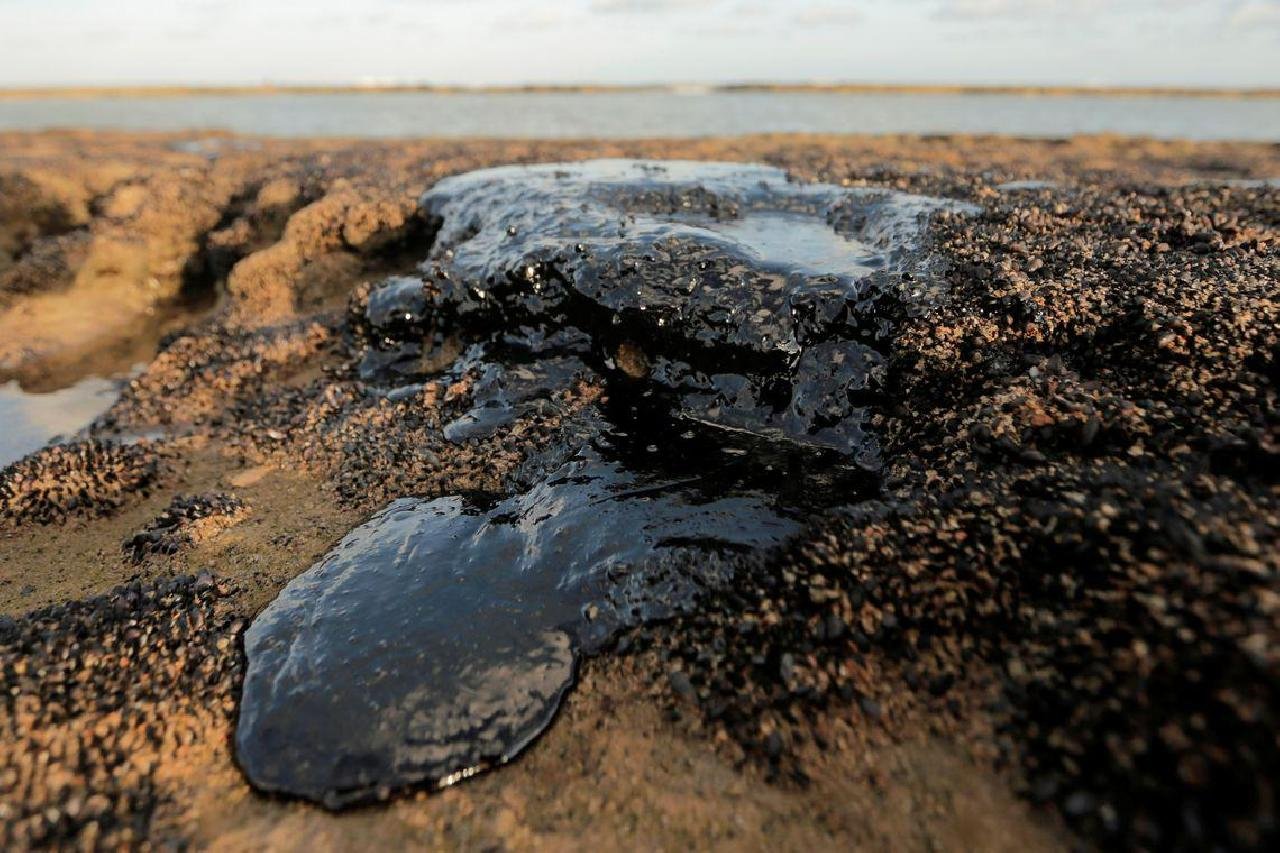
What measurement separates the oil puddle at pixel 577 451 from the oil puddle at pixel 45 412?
4.61 meters

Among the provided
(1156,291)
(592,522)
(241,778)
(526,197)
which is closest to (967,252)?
(1156,291)

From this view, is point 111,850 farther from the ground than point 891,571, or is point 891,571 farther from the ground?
point 891,571

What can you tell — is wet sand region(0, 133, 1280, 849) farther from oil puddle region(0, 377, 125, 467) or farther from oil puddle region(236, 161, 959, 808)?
oil puddle region(0, 377, 125, 467)

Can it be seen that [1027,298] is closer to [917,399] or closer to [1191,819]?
[917,399]

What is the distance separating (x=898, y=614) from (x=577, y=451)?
333 cm

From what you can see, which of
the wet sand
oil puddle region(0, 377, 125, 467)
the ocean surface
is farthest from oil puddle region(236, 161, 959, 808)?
the ocean surface

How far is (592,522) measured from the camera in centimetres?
561

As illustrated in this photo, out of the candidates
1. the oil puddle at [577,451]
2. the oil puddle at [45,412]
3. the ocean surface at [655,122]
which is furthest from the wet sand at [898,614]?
the ocean surface at [655,122]

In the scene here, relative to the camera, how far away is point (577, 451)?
21.6 ft

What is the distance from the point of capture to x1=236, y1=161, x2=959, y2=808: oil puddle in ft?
14.3

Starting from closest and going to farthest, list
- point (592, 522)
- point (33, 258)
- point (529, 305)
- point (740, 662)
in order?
point (740, 662), point (592, 522), point (529, 305), point (33, 258)

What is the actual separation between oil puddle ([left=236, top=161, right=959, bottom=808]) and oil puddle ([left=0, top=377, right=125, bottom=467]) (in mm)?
4613

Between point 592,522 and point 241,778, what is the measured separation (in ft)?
9.38

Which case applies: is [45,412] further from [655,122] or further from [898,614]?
[655,122]
